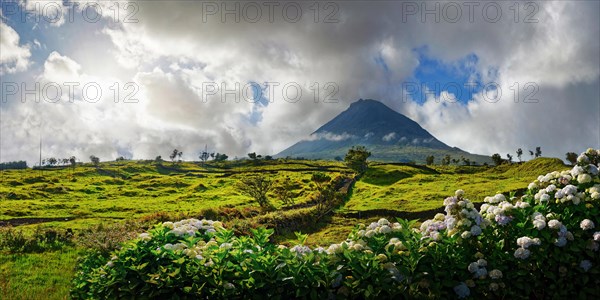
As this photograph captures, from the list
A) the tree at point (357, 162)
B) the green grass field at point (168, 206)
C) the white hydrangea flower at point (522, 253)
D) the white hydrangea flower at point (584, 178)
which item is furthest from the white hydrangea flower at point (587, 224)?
the tree at point (357, 162)

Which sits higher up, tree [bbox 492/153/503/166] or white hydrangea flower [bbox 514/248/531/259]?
tree [bbox 492/153/503/166]

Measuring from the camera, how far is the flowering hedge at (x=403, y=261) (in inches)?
A: 297

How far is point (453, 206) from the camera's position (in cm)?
892

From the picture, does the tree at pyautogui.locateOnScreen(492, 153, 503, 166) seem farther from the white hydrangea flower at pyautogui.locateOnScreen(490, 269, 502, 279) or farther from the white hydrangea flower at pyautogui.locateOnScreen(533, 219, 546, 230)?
the white hydrangea flower at pyautogui.locateOnScreen(490, 269, 502, 279)

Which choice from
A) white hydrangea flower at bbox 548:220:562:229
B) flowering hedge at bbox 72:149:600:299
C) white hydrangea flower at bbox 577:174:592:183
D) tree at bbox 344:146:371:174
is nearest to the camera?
flowering hedge at bbox 72:149:600:299

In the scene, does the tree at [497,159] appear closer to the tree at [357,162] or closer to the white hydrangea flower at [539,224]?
the tree at [357,162]

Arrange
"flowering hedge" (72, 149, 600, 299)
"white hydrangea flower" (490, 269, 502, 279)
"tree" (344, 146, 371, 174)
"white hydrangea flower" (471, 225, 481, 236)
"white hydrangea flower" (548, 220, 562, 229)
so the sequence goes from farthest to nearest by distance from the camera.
Answer: 1. "tree" (344, 146, 371, 174)
2. "white hydrangea flower" (471, 225, 481, 236)
3. "white hydrangea flower" (548, 220, 562, 229)
4. "white hydrangea flower" (490, 269, 502, 279)
5. "flowering hedge" (72, 149, 600, 299)

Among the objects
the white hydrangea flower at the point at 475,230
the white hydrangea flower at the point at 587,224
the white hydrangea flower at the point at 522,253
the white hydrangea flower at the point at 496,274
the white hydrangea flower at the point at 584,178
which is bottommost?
the white hydrangea flower at the point at 496,274

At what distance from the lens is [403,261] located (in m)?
8.03

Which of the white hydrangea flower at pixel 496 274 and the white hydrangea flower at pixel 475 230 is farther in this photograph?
the white hydrangea flower at pixel 475 230

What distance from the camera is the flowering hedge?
24.8 ft

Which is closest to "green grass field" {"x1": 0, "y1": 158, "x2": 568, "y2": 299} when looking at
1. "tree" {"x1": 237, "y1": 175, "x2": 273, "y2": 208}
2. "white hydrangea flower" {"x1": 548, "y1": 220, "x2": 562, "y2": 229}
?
"tree" {"x1": 237, "y1": 175, "x2": 273, "y2": 208}

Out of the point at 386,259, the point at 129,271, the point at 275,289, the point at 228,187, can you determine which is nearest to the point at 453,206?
the point at 386,259

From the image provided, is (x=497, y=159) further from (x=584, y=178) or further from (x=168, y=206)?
(x=584, y=178)
